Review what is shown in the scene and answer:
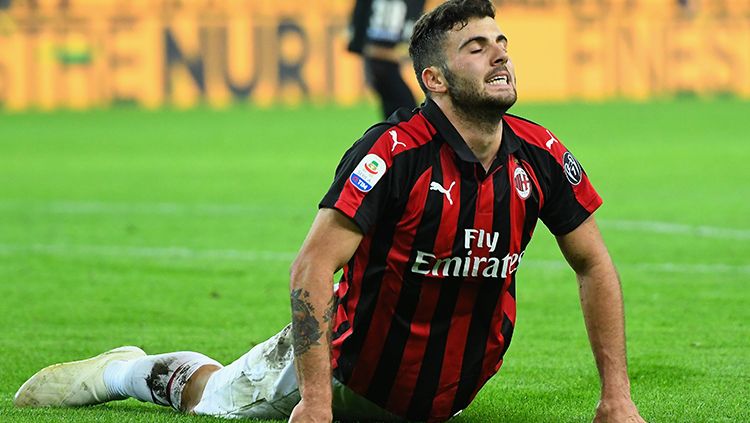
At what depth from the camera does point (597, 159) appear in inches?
627

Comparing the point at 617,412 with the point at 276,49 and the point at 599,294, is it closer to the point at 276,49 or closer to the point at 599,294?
the point at 599,294

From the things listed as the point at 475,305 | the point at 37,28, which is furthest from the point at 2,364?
the point at 37,28

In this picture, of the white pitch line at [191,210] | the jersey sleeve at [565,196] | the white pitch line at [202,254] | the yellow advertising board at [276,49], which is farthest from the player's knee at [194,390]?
the yellow advertising board at [276,49]

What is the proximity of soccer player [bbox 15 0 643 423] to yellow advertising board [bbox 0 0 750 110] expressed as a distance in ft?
66.4

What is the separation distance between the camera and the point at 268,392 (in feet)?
15.0

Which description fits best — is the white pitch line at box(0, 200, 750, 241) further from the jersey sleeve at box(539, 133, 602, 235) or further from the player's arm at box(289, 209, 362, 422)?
the player's arm at box(289, 209, 362, 422)

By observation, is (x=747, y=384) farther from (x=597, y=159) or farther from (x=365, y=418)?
(x=597, y=159)

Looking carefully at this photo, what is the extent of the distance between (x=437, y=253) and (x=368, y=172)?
0.33 metres

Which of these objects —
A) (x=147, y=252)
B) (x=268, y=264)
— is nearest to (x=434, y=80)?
(x=268, y=264)

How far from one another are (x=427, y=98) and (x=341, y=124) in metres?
17.1

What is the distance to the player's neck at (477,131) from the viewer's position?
421cm

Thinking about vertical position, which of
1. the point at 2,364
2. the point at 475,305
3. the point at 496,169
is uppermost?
the point at 496,169

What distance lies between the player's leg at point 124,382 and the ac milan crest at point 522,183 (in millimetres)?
1249

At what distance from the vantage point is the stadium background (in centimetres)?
599
